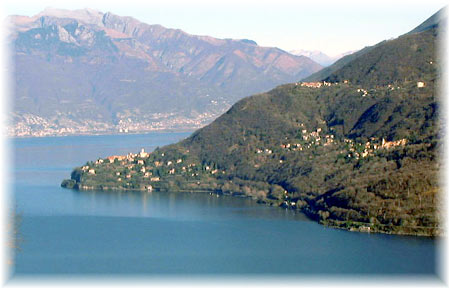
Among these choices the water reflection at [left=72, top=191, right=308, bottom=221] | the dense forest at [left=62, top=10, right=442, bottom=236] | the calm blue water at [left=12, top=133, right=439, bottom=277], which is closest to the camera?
the calm blue water at [left=12, top=133, right=439, bottom=277]

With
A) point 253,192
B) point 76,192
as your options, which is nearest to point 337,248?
point 253,192

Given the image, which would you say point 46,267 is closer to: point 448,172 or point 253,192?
point 448,172

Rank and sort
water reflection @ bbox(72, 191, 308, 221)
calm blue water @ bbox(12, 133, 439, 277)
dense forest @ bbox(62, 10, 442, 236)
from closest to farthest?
1. calm blue water @ bbox(12, 133, 439, 277)
2. dense forest @ bbox(62, 10, 442, 236)
3. water reflection @ bbox(72, 191, 308, 221)

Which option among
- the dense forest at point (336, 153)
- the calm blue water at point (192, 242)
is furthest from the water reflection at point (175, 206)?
the dense forest at point (336, 153)

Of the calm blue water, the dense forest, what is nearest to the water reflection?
the calm blue water

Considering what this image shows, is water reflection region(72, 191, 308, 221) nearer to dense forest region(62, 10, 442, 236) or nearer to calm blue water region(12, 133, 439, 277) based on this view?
calm blue water region(12, 133, 439, 277)

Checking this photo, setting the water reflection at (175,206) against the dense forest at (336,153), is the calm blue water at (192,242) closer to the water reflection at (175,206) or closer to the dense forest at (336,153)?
the water reflection at (175,206)
